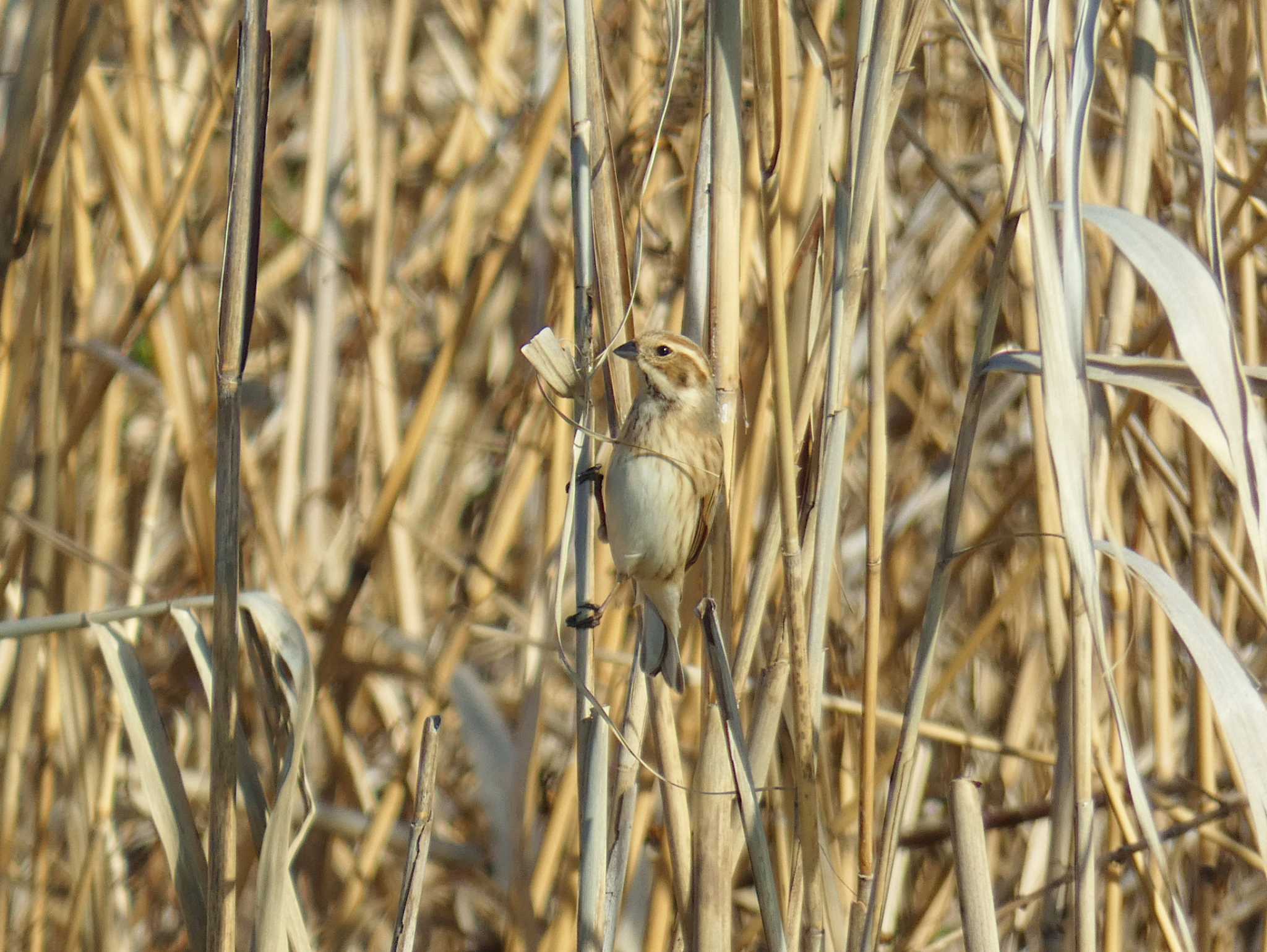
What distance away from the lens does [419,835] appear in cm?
121

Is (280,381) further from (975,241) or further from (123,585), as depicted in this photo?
(975,241)

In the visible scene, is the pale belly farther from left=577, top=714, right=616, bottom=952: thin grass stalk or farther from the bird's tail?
left=577, top=714, right=616, bottom=952: thin grass stalk

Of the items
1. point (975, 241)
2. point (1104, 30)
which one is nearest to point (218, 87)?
point (975, 241)

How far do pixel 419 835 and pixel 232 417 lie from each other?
43 centimetres

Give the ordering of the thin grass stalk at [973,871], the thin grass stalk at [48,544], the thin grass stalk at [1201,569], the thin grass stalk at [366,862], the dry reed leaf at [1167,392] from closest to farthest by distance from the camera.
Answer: the dry reed leaf at [1167,392] < the thin grass stalk at [973,871] < the thin grass stalk at [48,544] < the thin grass stalk at [1201,569] < the thin grass stalk at [366,862]

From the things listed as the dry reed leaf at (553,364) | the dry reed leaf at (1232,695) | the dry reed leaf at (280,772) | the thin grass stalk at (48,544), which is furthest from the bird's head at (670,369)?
the thin grass stalk at (48,544)

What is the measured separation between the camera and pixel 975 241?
187cm

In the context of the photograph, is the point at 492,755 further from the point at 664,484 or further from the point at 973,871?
the point at 973,871

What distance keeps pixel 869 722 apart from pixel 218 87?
1.36 metres

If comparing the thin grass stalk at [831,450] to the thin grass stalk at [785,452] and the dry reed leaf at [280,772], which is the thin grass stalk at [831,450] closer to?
the thin grass stalk at [785,452]

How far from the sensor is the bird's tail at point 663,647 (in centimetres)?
162

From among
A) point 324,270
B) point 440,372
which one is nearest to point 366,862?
point 440,372

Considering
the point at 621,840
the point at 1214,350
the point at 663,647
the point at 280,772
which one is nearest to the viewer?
the point at 1214,350

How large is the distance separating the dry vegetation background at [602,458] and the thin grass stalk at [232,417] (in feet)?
0.24
